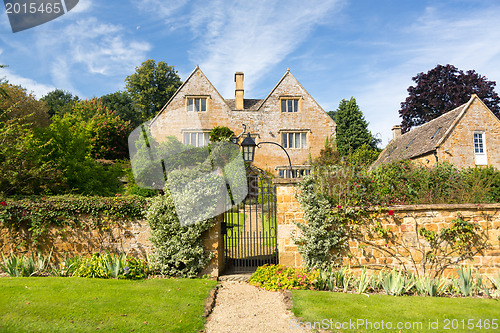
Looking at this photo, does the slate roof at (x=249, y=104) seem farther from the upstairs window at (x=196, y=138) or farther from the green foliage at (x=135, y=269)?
the green foliage at (x=135, y=269)

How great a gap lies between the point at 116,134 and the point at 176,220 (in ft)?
79.9

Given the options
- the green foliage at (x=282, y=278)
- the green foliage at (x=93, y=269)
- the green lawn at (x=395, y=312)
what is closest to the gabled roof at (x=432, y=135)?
the green foliage at (x=282, y=278)

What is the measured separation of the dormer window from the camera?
2362cm

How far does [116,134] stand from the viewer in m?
28.7

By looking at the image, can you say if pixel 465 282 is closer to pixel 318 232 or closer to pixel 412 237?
pixel 412 237

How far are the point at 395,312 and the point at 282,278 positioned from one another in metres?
2.20

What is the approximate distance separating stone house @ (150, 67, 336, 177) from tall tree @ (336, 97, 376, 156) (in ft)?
12.9

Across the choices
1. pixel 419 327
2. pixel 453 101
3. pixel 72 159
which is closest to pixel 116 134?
pixel 72 159

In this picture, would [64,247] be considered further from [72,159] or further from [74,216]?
[72,159]

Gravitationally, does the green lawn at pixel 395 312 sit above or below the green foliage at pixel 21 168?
below

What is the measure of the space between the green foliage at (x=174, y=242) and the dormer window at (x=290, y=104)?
1776 cm

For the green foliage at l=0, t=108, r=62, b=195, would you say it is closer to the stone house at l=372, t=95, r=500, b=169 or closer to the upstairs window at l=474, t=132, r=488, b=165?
the stone house at l=372, t=95, r=500, b=169

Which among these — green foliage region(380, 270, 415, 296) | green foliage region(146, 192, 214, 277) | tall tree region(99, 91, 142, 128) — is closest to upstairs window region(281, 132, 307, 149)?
green foliage region(146, 192, 214, 277)

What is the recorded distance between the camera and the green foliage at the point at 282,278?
6.39m
